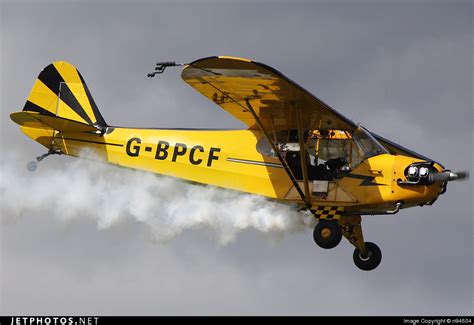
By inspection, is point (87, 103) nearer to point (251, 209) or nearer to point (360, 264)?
point (251, 209)

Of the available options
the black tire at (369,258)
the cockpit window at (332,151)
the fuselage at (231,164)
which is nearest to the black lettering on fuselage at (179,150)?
the fuselage at (231,164)

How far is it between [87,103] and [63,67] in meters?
1.02

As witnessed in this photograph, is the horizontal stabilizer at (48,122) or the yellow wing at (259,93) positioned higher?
the horizontal stabilizer at (48,122)

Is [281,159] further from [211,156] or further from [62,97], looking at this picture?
[62,97]

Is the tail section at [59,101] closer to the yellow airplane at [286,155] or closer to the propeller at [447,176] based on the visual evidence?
the yellow airplane at [286,155]

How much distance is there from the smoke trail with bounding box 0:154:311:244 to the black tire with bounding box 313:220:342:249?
3.05ft

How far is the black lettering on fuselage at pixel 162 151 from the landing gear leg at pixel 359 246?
11.7ft

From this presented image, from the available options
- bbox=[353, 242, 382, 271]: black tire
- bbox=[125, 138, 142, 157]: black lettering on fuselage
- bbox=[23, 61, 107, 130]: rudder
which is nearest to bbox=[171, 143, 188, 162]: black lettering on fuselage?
bbox=[125, 138, 142, 157]: black lettering on fuselage

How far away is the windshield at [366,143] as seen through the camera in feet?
61.5

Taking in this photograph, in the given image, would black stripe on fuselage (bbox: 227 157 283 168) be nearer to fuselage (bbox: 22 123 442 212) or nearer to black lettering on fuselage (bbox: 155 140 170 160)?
fuselage (bbox: 22 123 442 212)

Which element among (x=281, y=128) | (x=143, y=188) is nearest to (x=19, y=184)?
(x=143, y=188)

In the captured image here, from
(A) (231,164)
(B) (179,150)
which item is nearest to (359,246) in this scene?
(A) (231,164)

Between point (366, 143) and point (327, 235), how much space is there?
5.93ft

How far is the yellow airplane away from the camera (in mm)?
18188
